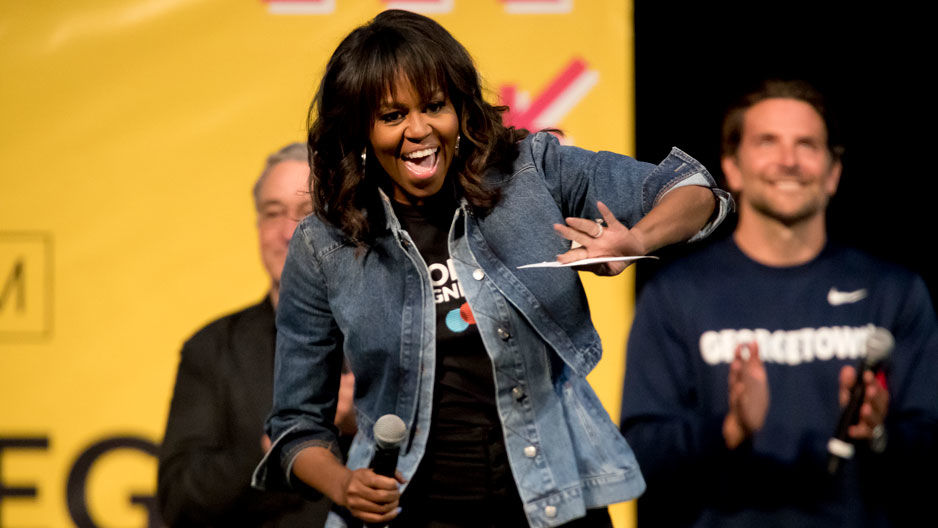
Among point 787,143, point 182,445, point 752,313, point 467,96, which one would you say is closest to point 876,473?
point 752,313

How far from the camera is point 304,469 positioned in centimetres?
186

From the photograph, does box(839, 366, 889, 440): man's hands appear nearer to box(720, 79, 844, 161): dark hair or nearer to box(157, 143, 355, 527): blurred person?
box(720, 79, 844, 161): dark hair

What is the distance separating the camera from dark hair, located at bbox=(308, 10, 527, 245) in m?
1.72

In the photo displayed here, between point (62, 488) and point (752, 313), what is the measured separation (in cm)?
→ 208

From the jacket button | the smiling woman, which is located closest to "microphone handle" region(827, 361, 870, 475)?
the jacket button

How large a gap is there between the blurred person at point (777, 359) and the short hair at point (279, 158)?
42.3 inches

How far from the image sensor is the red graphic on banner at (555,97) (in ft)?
10.1

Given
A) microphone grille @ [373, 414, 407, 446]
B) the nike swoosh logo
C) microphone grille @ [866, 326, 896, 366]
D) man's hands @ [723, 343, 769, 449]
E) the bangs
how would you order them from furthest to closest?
1. the nike swoosh logo
2. man's hands @ [723, 343, 769, 449]
3. microphone grille @ [866, 326, 896, 366]
4. the bangs
5. microphone grille @ [373, 414, 407, 446]

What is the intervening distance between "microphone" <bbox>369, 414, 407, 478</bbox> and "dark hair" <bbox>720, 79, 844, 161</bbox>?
179 cm

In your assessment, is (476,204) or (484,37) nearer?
(476,204)

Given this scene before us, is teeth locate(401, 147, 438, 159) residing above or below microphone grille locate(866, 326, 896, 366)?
above

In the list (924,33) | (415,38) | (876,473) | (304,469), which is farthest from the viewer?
(924,33)

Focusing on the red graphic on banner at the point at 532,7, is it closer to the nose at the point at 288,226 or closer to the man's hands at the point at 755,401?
the nose at the point at 288,226

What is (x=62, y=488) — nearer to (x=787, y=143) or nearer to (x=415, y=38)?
(x=415, y=38)
